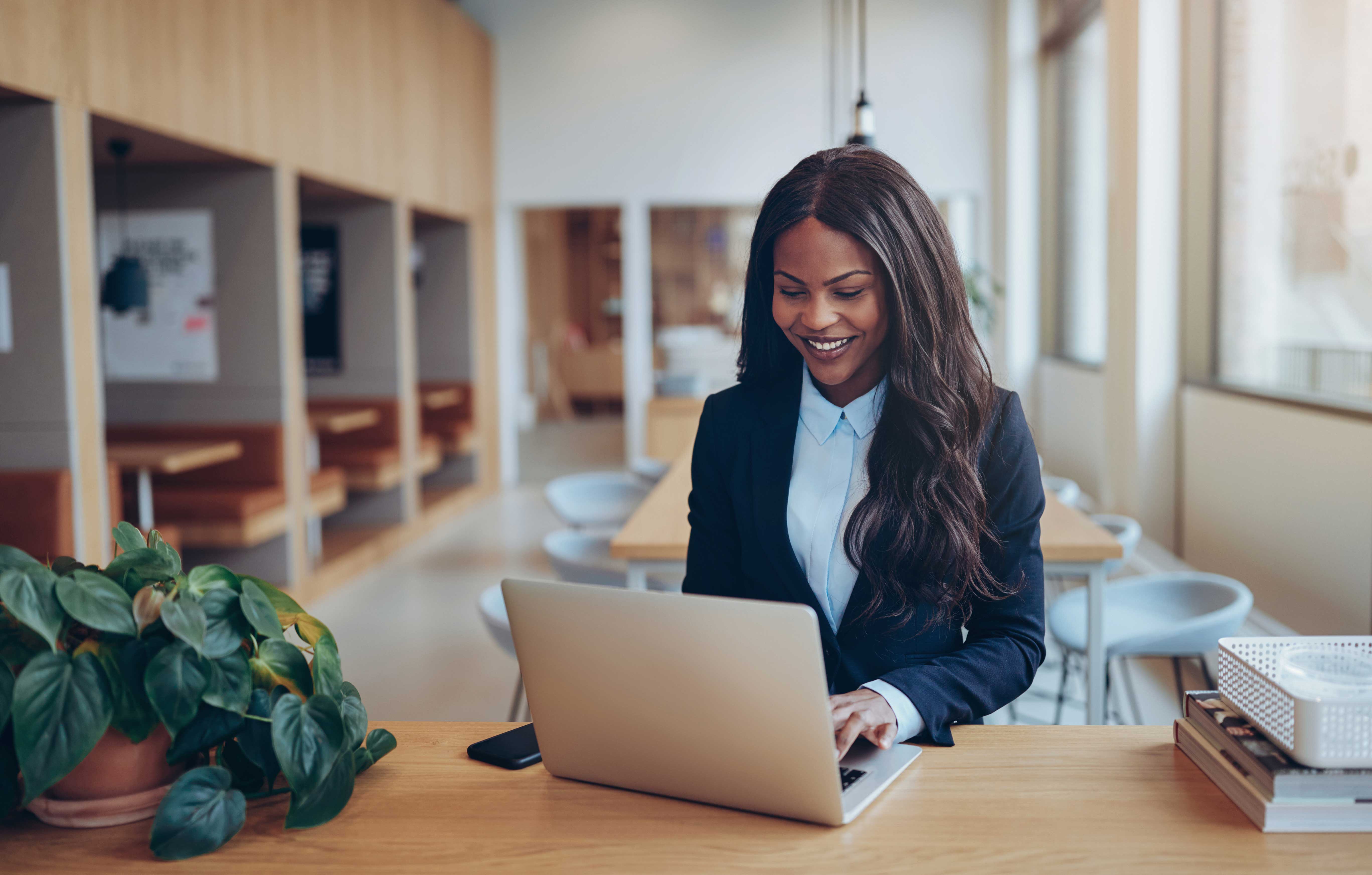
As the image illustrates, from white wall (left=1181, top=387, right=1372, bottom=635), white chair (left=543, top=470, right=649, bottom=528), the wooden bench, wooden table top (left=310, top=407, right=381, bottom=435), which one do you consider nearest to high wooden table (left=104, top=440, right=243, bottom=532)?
wooden table top (left=310, top=407, right=381, bottom=435)

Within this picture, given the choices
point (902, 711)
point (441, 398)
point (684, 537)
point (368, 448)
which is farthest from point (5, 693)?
point (441, 398)

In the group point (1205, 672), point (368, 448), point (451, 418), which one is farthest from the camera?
point (451, 418)

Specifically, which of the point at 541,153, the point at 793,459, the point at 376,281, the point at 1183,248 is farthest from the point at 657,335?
the point at 793,459

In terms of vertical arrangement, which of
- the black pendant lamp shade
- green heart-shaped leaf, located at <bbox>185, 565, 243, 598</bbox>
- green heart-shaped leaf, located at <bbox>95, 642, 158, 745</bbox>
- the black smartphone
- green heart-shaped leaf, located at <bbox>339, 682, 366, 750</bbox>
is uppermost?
the black pendant lamp shade

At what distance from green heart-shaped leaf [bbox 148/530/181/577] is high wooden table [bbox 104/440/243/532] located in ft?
11.8

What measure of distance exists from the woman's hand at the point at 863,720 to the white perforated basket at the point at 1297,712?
402 mm

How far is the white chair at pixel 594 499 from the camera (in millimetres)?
5059

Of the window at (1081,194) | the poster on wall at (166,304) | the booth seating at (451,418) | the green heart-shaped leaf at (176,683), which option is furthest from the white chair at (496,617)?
the booth seating at (451,418)

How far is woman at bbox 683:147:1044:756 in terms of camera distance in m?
1.54

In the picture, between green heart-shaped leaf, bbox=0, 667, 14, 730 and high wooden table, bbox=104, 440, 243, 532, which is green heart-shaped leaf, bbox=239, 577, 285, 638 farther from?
high wooden table, bbox=104, 440, 243, 532

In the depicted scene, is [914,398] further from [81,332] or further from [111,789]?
[81,332]

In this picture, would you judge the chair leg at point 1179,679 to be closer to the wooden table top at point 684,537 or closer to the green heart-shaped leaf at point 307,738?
the wooden table top at point 684,537

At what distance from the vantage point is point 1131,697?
375 centimetres

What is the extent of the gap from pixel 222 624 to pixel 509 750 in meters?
0.41
